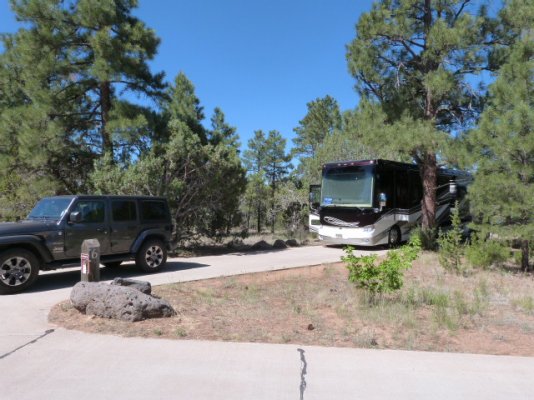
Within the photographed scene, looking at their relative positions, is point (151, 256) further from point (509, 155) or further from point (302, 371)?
point (509, 155)

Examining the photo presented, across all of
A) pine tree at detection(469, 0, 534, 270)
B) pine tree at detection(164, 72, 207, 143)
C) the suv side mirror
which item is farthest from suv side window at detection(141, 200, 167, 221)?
pine tree at detection(469, 0, 534, 270)

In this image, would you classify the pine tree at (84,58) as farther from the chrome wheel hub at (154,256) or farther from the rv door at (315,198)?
the rv door at (315,198)

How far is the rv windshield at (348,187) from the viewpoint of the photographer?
52.6ft

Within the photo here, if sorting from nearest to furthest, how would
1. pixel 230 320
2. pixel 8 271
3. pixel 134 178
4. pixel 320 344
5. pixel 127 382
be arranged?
pixel 127 382 < pixel 320 344 < pixel 230 320 < pixel 8 271 < pixel 134 178

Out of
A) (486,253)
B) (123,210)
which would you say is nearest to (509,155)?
(486,253)

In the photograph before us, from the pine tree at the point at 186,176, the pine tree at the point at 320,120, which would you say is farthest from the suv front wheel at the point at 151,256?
the pine tree at the point at 320,120

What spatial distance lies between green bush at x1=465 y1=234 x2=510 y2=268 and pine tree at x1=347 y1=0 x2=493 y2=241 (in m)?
3.24

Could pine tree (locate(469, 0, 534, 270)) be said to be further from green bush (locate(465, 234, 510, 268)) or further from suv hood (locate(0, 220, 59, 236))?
suv hood (locate(0, 220, 59, 236))

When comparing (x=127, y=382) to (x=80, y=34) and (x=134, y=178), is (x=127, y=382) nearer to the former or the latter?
(x=134, y=178)

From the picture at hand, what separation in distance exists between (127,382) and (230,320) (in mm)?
2388

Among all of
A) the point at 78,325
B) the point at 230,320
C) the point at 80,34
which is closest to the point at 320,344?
the point at 230,320

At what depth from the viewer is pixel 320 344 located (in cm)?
542

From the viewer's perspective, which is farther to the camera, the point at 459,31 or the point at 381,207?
the point at 381,207

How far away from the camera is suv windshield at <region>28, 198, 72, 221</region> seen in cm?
947
